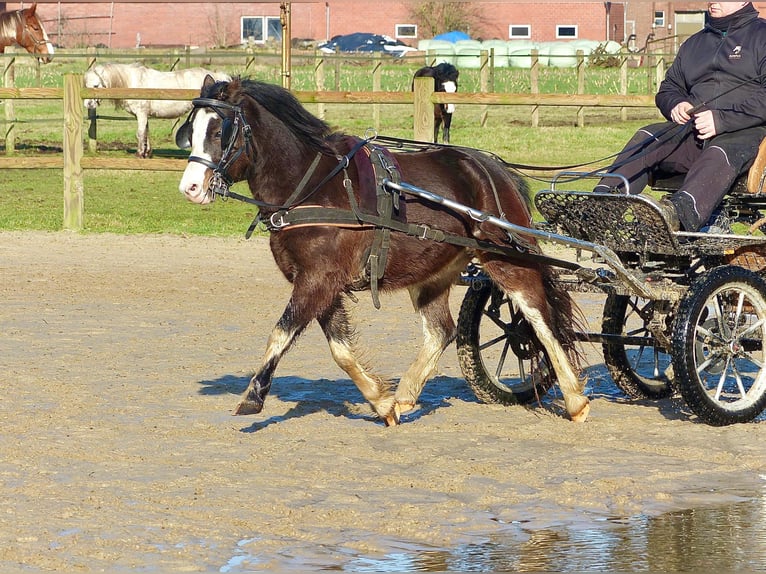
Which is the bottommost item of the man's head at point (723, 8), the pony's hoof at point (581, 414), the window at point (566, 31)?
the pony's hoof at point (581, 414)

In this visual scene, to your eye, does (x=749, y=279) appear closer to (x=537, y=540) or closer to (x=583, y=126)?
(x=537, y=540)

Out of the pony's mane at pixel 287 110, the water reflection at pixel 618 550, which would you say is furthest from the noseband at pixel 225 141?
the water reflection at pixel 618 550

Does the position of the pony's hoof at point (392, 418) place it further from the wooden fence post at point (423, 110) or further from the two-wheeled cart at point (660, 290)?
the wooden fence post at point (423, 110)

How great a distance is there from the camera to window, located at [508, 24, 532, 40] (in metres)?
53.8

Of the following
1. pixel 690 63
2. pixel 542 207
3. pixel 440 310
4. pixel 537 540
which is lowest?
pixel 537 540

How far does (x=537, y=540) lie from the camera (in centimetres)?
487

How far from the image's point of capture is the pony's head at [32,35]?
2164 cm

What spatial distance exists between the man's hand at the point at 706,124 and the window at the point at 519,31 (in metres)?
47.9

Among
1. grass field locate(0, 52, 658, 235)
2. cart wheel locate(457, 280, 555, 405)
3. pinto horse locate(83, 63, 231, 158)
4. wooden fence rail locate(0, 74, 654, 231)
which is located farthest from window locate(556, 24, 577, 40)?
cart wheel locate(457, 280, 555, 405)

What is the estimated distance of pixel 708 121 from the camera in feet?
22.4

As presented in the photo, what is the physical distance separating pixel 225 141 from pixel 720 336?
2.79 metres

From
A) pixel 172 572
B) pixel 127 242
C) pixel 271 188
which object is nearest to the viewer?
pixel 172 572

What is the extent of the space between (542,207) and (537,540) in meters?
2.61

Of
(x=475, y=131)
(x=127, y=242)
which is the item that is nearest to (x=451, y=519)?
(x=127, y=242)
